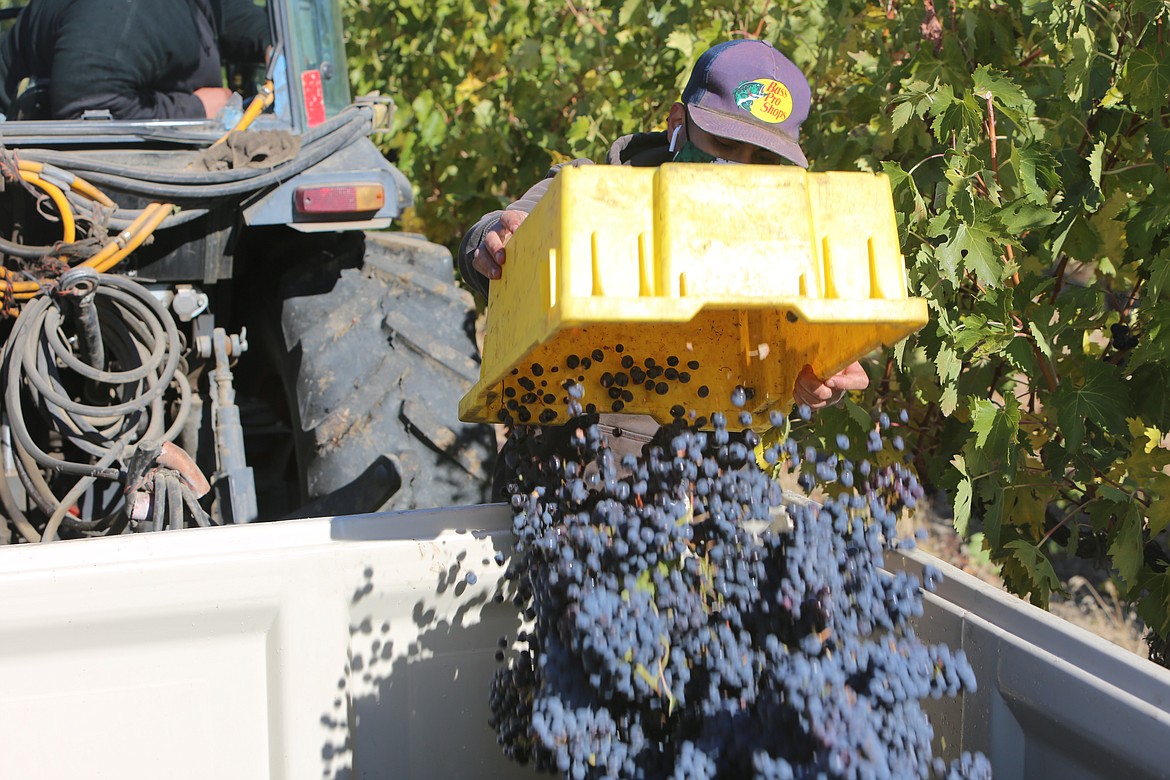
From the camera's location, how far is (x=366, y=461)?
2520 mm

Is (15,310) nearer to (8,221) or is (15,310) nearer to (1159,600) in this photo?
(8,221)

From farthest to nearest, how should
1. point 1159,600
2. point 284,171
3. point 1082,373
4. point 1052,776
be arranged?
1. point 284,171
2. point 1082,373
3. point 1159,600
4. point 1052,776

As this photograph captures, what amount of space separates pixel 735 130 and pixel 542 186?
402 mm

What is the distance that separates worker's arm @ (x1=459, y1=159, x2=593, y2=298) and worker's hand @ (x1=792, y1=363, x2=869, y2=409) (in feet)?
1.80

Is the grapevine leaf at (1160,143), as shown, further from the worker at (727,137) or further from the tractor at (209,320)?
the tractor at (209,320)

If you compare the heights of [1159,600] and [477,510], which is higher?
[477,510]

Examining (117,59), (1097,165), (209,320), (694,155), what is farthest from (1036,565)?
(117,59)

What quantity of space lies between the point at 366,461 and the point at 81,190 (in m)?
0.85

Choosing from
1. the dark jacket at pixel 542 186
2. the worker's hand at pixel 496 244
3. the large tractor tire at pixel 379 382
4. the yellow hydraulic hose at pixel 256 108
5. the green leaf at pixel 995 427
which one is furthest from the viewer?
the yellow hydraulic hose at pixel 256 108

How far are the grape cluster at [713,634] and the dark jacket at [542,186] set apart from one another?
17.8 inches

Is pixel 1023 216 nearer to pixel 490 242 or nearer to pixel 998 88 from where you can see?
pixel 998 88

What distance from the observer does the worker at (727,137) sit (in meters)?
1.88

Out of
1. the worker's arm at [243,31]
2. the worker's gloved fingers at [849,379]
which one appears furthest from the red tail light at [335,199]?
the worker's gloved fingers at [849,379]

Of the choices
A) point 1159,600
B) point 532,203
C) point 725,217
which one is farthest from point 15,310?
point 1159,600
